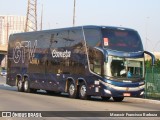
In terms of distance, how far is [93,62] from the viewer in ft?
83.7

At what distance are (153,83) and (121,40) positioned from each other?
5.71m

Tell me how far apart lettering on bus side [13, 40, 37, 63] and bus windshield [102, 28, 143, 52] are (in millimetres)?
8804

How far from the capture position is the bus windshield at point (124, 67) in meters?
25.0

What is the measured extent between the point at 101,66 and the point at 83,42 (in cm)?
211

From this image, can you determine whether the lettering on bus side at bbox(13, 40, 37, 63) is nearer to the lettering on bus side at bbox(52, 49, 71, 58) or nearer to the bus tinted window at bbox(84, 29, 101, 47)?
the lettering on bus side at bbox(52, 49, 71, 58)

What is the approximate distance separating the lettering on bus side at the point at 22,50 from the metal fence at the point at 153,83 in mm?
7860

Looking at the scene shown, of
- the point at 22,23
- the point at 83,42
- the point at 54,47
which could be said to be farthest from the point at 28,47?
the point at 22,23

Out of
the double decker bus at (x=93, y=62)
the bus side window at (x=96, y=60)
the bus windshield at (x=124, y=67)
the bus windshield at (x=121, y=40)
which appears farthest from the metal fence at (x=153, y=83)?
the bus side window at (x=96, y=60)

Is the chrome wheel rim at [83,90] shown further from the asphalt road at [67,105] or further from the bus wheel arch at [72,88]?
the asphalt road at [67,105]

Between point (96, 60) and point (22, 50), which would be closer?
point (96, 60)

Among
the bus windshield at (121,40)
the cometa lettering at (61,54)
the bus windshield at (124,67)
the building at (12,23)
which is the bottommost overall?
the bus windshield at (124,67)

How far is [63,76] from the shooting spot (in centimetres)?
2866

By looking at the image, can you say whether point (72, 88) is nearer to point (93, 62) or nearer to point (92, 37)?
point (93, 62)

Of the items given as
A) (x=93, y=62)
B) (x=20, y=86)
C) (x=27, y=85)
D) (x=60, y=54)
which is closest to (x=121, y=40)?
(x=93, y=62)
